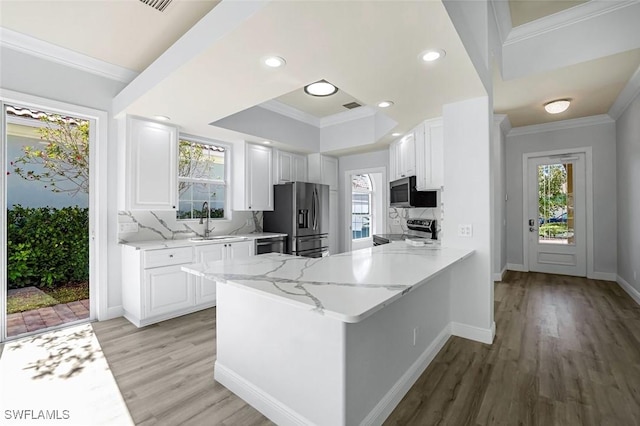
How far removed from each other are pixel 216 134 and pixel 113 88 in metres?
1.26

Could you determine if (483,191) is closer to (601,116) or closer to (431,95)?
(431,95)

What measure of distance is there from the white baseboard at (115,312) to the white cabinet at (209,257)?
83 cm

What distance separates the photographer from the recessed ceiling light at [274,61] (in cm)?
208

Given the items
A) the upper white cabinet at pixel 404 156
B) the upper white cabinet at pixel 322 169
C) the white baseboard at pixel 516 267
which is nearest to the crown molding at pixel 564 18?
the upper white cabinet at pixel 404 156

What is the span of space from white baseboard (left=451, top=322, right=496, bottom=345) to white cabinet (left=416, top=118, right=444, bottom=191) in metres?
1.58

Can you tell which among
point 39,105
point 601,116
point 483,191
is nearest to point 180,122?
point 39,105

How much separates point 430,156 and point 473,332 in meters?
1.99

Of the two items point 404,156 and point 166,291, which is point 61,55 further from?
point 404,156

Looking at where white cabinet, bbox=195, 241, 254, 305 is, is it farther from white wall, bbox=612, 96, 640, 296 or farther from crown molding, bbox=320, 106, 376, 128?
white wall, bbox=612, 96, 640, 296

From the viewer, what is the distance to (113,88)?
11.0ft

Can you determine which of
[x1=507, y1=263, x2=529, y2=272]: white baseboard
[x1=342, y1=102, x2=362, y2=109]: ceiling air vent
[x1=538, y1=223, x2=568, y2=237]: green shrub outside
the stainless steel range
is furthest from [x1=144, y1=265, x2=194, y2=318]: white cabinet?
[x1=538, y1=223, x2=568, y2=237]: green shrub outside

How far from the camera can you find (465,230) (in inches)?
111

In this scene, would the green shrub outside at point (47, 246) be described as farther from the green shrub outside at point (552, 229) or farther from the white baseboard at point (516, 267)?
the green shrub outside at point (552, 229)

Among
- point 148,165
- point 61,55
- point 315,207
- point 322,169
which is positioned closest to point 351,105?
point 322,169
